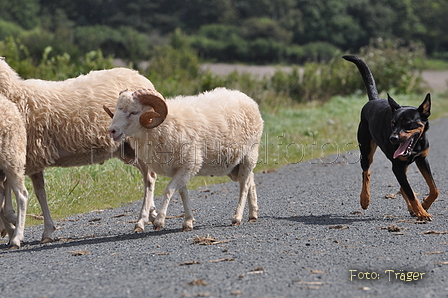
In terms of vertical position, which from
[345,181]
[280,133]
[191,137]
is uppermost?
[191,137]

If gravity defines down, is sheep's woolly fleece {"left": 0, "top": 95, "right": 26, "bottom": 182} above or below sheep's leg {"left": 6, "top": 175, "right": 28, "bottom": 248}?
above

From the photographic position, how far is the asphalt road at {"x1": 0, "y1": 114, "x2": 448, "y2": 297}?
15.2 ft

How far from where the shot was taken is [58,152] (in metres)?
7.38

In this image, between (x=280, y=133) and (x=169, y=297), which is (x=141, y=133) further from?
(x=280, y=133)

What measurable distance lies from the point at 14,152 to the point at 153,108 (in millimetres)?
1498

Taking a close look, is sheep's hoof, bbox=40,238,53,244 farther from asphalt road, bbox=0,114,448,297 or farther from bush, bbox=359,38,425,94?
bush, bbox=359,38,425,94

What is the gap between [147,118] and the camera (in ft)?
22.2

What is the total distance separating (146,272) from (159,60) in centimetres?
3079

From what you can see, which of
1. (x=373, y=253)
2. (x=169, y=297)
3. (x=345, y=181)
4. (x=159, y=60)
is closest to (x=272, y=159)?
(x=345, y=181)

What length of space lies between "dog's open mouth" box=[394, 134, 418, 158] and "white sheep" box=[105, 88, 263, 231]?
1716 millimetres

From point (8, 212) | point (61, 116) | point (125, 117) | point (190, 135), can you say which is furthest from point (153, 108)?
point (8, 212)

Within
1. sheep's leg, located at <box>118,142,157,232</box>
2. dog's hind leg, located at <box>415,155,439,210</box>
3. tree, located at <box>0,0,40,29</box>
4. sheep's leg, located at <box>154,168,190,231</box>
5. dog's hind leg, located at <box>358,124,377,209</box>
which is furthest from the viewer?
tree, located at <box>0,0,40,29</box>

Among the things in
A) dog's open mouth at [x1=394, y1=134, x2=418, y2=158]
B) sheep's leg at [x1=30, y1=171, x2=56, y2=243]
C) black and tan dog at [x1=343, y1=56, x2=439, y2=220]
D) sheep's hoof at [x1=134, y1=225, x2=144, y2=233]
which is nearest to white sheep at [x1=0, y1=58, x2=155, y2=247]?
sheep's leg at [x1=30, y1=171, x2=56, y2=243]

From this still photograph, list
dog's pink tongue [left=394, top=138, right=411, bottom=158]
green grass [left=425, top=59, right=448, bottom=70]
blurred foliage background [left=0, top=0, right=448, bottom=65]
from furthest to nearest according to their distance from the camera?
1. green grass [left=425, top=59, right=448, bottom=70]
2. blurred foliage background [left=0, top=0, right=448, bottom=65]
3. dog's pink tongue [left=394, top=138, right=411, bottom=158]
